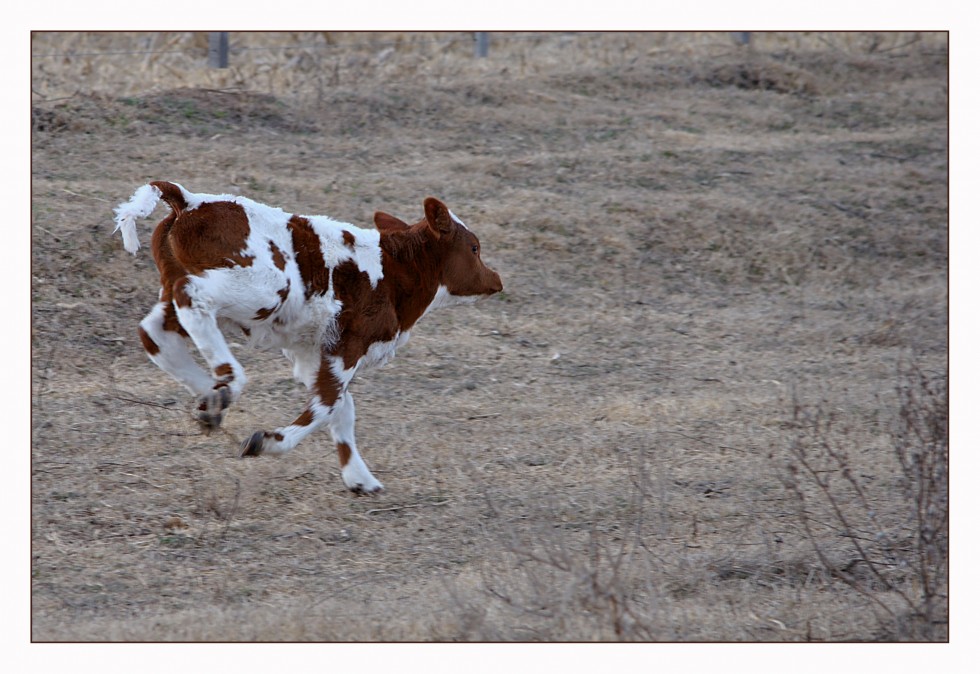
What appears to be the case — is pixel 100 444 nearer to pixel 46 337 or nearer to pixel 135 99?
pixel 46 337

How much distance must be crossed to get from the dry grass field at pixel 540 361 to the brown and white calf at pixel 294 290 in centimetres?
74

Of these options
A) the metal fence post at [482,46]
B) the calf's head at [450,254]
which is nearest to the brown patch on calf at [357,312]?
the calf's head at [450,254]

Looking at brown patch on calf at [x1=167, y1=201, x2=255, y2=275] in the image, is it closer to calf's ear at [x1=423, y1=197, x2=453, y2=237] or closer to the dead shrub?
calf's ear at [x1=423, y1=197, x2=453, y2=237]

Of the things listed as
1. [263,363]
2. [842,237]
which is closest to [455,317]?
[263,363]

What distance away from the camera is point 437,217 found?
638 cm

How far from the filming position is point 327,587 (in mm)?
5320

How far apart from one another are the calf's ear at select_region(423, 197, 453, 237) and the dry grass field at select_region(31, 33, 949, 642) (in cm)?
151

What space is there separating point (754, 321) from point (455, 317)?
9.11ft

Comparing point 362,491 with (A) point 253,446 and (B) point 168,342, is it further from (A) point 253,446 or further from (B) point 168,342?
(B) point 168,342

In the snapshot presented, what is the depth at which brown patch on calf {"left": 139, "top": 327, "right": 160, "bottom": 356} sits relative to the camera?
5.64 meters

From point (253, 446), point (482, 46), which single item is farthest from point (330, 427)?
point (482, 46)

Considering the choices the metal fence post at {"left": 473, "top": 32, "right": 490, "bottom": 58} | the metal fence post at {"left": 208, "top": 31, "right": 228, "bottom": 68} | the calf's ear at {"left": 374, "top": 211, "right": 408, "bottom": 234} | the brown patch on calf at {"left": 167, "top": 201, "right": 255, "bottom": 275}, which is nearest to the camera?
the brown patch on calf at {"left": 167, "top": 201, "right": 255, "bottom": 275}

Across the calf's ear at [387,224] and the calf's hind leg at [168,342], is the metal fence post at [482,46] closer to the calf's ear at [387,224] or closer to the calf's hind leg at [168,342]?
the calf's ear at [387,224]

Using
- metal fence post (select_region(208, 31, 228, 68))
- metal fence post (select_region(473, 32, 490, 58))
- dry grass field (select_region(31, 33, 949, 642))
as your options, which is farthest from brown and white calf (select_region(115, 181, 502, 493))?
metal fence post (select_region(473, 32, 490, 58))
